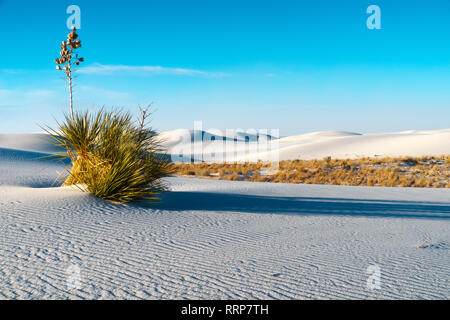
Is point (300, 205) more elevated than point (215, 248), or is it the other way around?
point (300, 205)

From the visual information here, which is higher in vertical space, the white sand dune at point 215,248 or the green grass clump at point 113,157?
the green grass clump at point 113,157

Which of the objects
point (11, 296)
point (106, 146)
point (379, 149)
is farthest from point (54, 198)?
point (379, 149)

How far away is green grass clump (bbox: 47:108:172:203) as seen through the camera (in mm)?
7090

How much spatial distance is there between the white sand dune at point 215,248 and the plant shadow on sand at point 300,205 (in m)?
0.04

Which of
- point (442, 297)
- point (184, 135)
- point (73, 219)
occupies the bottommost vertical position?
point (442, 297)

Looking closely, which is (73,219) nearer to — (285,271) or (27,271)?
(27,271)

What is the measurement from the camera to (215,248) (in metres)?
4.82

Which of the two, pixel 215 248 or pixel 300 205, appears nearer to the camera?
pixel 215 248

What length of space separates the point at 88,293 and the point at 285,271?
1932 millimetres

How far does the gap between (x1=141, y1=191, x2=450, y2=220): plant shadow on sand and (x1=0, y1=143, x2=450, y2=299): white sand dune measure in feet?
0.15

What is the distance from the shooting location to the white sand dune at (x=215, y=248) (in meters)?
3.48

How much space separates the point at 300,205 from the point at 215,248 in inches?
158

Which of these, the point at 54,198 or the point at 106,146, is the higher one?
the point at 106,146

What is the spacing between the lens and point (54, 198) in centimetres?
691
